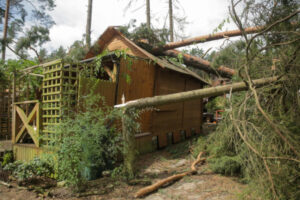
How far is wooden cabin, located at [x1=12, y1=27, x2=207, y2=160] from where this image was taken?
5594 mm

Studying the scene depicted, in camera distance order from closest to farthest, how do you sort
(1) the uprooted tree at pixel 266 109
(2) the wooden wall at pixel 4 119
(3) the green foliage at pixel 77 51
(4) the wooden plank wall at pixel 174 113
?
(1) the uprooted tree at pixel 266 109, (4) the wooden plank wall at pixel 174 113, (2) the wooden wall at pixel 4 119, (3) the green foliage at pixel 77 51

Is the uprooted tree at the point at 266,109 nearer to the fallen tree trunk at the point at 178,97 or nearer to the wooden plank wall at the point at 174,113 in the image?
the fallen tree trunk at the point at 178,97

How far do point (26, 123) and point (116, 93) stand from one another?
287cm

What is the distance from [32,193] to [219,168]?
4.29m

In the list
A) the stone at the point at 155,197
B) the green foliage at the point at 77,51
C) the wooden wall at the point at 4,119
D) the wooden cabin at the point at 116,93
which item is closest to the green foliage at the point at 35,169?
the wooden cabin at the point at 116,93

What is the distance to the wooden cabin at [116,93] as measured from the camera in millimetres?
5594

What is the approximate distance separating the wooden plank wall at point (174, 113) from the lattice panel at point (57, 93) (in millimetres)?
3447

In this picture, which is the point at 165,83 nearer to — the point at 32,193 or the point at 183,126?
the point at 183,126

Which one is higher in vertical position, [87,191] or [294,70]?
[294,70]

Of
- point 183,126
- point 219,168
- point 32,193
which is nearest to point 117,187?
point 32,193

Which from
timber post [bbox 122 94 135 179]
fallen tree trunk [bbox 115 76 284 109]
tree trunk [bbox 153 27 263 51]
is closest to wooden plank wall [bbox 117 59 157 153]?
fallen tree trunk [bbox 115 76 284 109]

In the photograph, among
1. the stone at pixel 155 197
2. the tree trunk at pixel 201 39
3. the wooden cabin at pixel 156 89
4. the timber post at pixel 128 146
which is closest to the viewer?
the stone at pixel 155 197

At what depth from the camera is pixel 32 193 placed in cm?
463

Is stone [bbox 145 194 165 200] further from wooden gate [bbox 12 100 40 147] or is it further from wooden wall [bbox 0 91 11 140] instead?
wooden wall [bbox 0 91 11 140]
